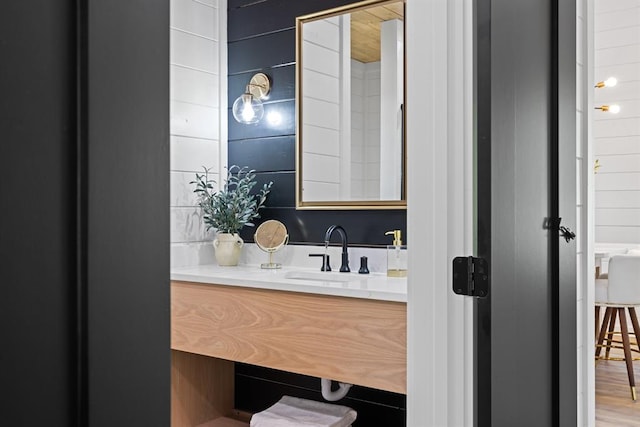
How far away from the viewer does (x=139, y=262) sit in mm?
574

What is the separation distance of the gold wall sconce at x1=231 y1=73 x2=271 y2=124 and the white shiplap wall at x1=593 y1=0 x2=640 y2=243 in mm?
3350

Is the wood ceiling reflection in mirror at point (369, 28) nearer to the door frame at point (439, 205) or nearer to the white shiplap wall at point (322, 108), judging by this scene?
the white shiplap wall at point (322, 108)

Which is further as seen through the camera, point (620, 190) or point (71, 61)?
point (620, 190)

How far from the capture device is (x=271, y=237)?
294cm

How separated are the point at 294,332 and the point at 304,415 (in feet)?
1.55

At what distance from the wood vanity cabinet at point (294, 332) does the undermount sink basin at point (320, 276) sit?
1.03 feet

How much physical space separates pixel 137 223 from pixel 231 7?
287cm

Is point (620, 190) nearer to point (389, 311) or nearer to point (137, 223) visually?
point (389, 311)

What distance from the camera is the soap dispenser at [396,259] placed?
8.36 feet

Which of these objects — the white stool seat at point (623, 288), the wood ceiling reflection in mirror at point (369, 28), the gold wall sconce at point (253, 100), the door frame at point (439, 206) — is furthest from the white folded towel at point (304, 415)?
the white stool seat at point (623, 288)

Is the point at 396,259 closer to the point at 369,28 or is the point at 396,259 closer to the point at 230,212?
the point at 230,212

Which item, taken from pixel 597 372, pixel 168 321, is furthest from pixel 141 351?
pixel 597 372

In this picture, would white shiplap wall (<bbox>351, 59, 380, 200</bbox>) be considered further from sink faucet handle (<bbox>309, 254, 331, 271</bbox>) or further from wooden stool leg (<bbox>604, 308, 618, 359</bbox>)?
wooden stool leg (<bbox>604, 308, 618, 359</bbox>)

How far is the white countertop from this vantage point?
6.78ft
